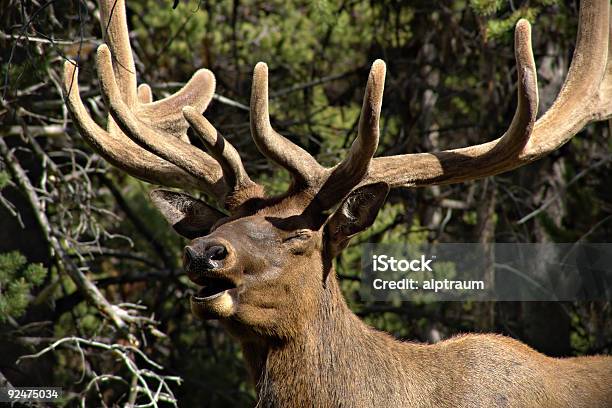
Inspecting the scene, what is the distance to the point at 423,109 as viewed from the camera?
938 cm

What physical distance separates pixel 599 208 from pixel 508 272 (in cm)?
104

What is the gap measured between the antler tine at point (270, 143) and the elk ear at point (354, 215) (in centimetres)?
20

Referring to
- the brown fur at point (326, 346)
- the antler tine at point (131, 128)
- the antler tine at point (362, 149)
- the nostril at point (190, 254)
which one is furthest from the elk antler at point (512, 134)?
the nostril at point (190, 254)

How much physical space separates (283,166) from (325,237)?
0.38 meters

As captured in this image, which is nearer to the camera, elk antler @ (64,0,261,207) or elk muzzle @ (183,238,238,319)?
elk muzzle @ (183,238,238,319)

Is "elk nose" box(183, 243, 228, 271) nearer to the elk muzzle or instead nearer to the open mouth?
the elk muzzle

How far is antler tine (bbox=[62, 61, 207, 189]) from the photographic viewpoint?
507 cm

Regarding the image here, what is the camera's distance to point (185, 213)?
506 centimetres

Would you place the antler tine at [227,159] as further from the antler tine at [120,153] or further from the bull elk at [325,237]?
the antler tine at [120,153]

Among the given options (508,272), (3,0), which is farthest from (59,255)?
(508,272)

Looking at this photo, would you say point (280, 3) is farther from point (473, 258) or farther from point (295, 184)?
point (295, 184)

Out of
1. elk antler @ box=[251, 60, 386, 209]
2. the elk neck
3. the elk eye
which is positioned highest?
elk antler @ box=[251, 60, 386, 209]

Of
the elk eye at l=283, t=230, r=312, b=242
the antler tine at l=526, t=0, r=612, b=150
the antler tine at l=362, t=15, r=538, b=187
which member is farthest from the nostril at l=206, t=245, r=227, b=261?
the antler tine at l=526, t=0, r=612, b=150

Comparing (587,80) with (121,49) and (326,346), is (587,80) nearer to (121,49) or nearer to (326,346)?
(326,346)
